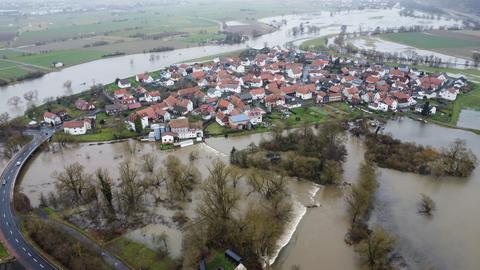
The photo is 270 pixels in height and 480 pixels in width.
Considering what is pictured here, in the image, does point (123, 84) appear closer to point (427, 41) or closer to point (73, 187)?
point (73, 187)

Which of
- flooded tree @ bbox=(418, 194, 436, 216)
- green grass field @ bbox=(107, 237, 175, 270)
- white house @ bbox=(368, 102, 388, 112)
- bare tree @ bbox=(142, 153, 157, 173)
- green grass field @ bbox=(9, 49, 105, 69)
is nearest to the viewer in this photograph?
green grass field @ bbox=(107, 237, 175, 270)

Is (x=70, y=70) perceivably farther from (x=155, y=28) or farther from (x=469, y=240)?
(x=469, y=240)

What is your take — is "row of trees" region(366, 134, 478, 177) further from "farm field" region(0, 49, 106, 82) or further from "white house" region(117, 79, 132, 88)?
"farm field" region(0, 49, 106, 82)

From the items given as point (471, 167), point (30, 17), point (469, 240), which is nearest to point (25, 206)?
point (469, 240)

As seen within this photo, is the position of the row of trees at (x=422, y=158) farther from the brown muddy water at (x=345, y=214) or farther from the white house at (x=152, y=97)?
the white house at (x=152, y=97)

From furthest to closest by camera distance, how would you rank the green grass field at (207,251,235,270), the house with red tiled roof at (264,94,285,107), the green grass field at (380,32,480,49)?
the green grass field at (380,32,480,49) < the house with red tiled roof at (264,94,285,107) < the green grass field at (207,251,235,270)

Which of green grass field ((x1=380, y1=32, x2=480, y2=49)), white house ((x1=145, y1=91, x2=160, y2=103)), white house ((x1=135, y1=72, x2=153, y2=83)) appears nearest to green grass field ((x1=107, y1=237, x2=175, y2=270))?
white house ((x1=145, y1=91, x2=160, y2=103))

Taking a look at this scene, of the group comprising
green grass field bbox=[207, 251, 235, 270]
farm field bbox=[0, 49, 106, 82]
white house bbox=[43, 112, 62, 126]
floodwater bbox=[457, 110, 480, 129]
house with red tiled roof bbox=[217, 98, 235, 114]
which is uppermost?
farm field bbox=[0, 49, 106, 82]
